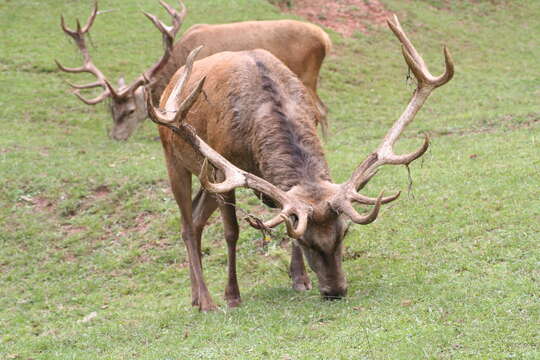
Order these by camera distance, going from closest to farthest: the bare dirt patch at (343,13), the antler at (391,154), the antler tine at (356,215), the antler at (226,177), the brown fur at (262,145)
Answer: the antler tine at (356,215)
the antler at (226,177)
the antler at (391,154)
the brown fur at (262,145)
the bare dirt patch at (343,13)

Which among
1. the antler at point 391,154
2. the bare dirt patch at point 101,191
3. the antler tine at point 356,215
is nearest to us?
the antler tine at point 356,215

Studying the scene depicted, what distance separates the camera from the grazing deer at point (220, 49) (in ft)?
50.5

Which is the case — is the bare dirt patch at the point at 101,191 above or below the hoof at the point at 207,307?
below

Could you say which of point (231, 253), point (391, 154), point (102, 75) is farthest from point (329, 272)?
point (102, 75)

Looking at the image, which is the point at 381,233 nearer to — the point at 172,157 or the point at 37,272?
the point at 172,157

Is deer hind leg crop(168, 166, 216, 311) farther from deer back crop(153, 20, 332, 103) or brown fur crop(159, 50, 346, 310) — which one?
deer back crop(153, 20, 332, 103)

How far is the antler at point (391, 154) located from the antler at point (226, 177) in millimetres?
377

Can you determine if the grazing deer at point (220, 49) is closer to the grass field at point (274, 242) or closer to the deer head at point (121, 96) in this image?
the deer head at point (121, 96)

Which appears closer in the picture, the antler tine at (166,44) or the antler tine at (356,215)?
the antler tine at (356,215)

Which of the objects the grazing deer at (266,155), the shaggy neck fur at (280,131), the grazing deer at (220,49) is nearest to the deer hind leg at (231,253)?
the grazing deer at (266,155)

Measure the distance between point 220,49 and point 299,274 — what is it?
Result: 8428 millimetres

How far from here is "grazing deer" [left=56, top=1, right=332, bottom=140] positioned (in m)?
15.4

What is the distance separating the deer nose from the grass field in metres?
0.08

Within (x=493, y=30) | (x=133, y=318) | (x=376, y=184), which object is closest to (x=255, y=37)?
(x=376, y=184)
